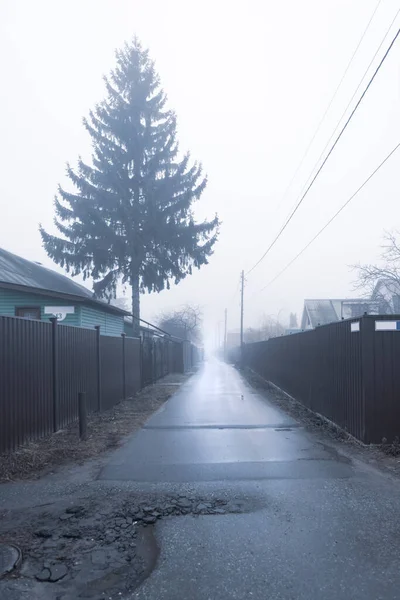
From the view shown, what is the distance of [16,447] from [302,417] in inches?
275

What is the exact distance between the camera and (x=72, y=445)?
8.16 meters

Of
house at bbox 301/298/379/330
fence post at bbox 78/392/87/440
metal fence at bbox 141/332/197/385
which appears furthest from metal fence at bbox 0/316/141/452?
house at bbox 301/298/379/330

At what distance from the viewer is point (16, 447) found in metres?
7.26

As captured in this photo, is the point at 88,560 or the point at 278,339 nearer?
the point at 88,560

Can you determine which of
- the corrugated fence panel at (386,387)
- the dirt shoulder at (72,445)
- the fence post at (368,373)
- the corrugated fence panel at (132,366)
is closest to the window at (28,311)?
the corrugated fence panel at (132,366)

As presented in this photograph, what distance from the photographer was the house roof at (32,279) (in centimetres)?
1700

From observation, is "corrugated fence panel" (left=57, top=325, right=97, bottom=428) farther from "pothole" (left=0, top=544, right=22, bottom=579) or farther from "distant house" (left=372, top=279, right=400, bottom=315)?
"distant house" (left=372, top=279, right=400, bottom=315)

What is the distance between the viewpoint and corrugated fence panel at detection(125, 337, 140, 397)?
1574cm

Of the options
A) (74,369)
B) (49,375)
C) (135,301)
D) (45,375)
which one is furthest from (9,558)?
(135,301)

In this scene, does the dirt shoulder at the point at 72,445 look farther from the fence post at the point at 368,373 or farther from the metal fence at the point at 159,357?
the metal fence at the point at 159,357

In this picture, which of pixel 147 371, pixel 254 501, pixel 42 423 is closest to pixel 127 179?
pixel 147 371

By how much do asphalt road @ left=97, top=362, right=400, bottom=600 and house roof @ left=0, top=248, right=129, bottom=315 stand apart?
29.6 ft

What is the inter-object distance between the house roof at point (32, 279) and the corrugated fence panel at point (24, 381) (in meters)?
8.19

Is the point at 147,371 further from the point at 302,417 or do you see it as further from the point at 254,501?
the point at 254,501
